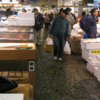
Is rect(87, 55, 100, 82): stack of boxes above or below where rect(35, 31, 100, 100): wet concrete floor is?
above

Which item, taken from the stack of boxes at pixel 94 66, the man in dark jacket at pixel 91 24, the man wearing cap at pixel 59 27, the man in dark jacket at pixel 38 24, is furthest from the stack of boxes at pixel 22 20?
the stack of boxes at pixel 94 66

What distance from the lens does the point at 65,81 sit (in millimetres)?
5074

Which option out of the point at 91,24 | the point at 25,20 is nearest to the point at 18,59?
the point at 91,24

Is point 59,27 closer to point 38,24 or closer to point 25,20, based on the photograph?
point 25,20

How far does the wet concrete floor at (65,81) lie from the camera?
422 cm

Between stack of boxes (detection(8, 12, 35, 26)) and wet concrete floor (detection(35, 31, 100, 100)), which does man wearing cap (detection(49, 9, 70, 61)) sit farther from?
stack of boxes (detection(8, 12, 35, 26))

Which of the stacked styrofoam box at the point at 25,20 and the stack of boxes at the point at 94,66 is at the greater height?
the stacked styrofoam box at the point at 25,20

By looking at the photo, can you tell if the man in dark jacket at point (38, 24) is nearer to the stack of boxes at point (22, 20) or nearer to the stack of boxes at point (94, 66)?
the stack of boxes at point (22, 20)

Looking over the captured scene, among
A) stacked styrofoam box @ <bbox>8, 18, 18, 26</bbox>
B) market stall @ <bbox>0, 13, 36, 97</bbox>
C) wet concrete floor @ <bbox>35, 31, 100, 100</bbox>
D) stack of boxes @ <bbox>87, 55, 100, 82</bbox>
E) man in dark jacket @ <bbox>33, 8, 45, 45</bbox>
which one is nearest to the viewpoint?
market stall @ <bbox>0, 13, 36, 97</bbox>

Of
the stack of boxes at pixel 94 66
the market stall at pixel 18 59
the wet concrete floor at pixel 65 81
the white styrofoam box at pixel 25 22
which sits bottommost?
the wet concrete floor at pixel 65 81

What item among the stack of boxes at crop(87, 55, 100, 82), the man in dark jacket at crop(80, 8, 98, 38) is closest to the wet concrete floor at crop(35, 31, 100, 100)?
the stack of boxes at crop(87, 55, 100, 82)

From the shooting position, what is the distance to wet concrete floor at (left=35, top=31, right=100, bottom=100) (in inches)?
166

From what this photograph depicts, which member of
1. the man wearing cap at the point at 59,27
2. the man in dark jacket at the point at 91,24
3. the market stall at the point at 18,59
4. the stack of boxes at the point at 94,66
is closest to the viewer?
the market stall at the point at 18,59

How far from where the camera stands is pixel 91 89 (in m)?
4.55
